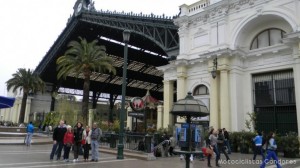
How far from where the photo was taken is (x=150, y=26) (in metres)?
30.6

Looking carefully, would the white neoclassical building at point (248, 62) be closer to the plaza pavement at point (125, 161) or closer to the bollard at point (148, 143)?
the plaza pavement at point (125, 161)

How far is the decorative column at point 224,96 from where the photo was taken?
20.8m

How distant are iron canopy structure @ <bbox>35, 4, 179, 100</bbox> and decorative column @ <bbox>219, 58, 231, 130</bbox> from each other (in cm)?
682

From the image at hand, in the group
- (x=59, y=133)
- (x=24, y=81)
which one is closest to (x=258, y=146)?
(x=59, y=133)

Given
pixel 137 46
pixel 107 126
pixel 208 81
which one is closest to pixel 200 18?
pixel 208 81

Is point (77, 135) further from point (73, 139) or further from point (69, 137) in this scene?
point (69, 137)

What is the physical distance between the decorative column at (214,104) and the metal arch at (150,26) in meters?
6.48

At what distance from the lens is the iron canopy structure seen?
29.8 metres

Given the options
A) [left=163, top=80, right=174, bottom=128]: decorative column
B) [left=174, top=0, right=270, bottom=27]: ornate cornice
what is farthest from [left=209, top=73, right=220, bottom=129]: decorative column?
[left=174, top=0, right=270, bottom=27]: ornate cornice

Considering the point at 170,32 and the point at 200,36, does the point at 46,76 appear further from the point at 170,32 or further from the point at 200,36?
the point at 200,36

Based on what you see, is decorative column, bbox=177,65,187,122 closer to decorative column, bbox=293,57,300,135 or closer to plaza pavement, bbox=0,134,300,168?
plaza pavement, bbox=0,134,300,168

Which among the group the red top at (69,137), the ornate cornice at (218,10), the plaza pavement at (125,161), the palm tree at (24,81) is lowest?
the plaza pavement at (125,161)

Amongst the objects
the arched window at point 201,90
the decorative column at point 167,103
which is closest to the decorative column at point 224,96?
the arched window at point 201,90

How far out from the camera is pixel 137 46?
41062 millimetres
